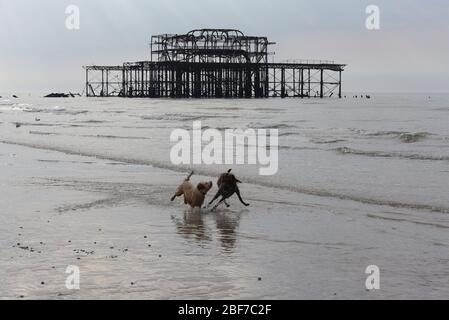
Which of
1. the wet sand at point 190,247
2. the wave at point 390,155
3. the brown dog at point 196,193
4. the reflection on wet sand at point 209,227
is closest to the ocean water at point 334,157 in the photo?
the wave at point 390,155

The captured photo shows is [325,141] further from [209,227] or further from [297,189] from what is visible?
[209,227]

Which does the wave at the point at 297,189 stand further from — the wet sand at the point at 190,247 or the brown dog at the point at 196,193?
the brown dog at the point at 196,193

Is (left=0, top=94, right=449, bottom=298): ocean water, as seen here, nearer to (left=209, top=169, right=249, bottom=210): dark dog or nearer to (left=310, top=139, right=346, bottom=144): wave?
(left=310, top=139, right=346, bottom=144): wave

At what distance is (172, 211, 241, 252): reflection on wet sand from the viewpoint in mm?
9133

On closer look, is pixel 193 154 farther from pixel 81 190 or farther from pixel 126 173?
pixel 81 190

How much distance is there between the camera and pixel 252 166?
61.6 feet

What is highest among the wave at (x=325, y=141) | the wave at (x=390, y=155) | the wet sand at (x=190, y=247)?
the wave at (x=325, y=141)

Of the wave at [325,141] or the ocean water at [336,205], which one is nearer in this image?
the ocean water at [336,205]

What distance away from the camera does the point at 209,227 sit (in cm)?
1004

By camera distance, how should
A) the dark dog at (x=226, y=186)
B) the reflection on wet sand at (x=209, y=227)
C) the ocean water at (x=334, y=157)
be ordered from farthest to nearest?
the ocean water at (x=334, y=157)
the dark dog at (x=226, y=186)
the reflection on wet sand at (x=209, y=227)

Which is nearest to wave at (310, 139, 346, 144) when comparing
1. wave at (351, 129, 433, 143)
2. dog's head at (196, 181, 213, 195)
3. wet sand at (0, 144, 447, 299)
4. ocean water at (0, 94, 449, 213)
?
ocean water at (0, 94, 449, 213)

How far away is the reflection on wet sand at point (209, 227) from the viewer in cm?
913
